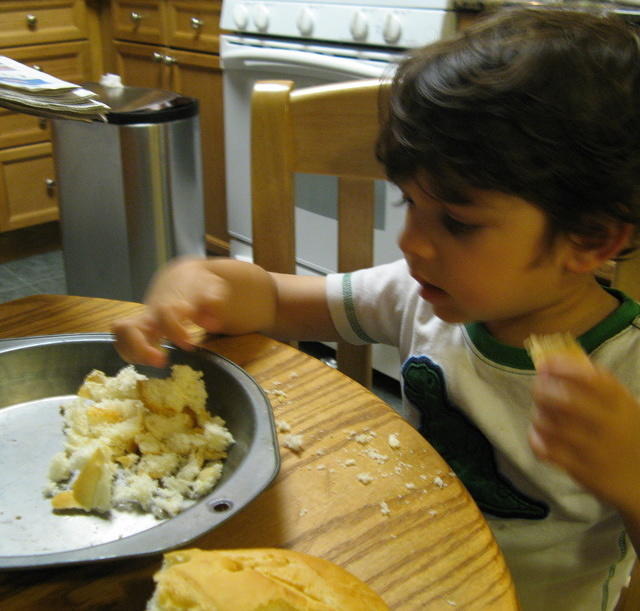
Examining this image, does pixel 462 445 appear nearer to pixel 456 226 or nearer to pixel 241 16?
pixel 456 226

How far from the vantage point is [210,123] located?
7.74 feet

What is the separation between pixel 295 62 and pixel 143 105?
1.38 feet

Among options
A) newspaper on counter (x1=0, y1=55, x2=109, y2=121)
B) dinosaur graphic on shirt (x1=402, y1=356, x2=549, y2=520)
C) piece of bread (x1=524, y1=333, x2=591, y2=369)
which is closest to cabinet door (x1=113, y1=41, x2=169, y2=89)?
newspaper on counter (x1=0, y1=55, x2=109, y2=121)

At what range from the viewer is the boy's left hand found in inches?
18.5

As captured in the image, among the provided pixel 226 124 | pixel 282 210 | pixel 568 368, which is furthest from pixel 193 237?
pixel 568 368

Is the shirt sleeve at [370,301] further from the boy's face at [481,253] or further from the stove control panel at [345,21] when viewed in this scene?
the stove control panel at [345,21]

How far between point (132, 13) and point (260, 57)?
35.1 inches

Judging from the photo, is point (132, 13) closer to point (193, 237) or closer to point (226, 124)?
point (226, 124)

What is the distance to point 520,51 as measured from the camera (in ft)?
1.93

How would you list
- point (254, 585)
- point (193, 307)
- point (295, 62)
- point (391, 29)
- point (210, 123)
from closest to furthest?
1. point (254, 585)
2. point (193, 307)
3. point (391, 29)
4. point (295, 62)
5. point (210, 123)

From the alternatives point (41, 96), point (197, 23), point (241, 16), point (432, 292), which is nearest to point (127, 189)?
point (241, 16)

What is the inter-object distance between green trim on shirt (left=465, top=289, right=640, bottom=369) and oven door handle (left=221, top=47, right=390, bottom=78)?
0.82 meters

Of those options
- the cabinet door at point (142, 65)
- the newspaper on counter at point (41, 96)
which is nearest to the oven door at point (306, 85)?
the cabinet door at point (142, 65)

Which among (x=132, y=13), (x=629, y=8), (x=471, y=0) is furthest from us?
(x=132, y=13)
